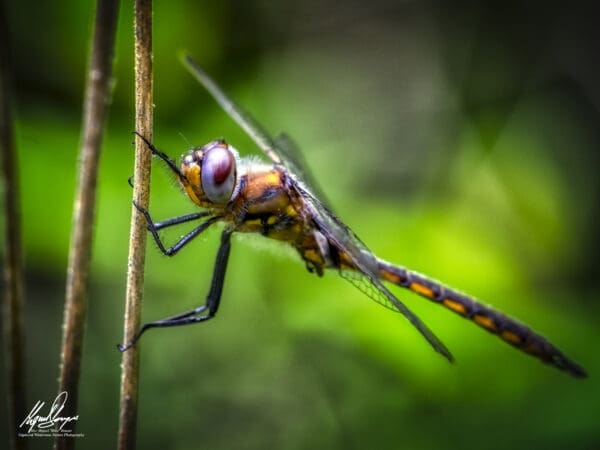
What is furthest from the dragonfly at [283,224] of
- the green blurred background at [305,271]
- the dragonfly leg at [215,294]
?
the green blurred background at [305,271]

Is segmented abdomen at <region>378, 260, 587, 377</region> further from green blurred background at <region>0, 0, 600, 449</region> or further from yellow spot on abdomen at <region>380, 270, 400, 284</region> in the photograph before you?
green blurred background at <region>0, 0, 600, 449</region>

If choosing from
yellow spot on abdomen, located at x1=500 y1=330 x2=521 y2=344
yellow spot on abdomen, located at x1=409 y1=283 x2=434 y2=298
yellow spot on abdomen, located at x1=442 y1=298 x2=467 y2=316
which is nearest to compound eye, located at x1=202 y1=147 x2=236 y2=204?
yellow spot on abdomen, located at x1=409 y1=283 x2=434 y2=298

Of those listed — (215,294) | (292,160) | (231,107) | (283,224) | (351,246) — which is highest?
(231,107)

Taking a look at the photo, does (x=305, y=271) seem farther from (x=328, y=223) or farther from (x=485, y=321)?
(x=328, y=223)

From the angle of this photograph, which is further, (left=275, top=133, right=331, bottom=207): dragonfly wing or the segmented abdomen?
the segmented abdomen
